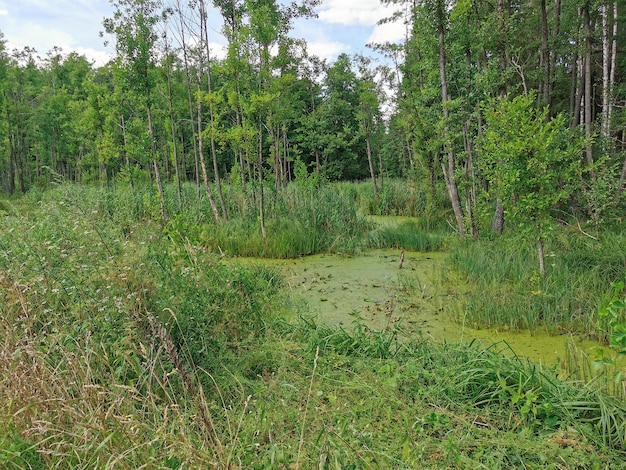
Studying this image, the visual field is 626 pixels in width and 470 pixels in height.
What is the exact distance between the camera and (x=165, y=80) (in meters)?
10.2

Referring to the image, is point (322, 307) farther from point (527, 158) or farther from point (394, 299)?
point (527, 158)

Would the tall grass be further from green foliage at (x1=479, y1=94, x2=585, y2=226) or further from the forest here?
green foliage at (x1=479, y1=94, x2=585, y2=226)

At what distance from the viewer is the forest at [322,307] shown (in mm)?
1897

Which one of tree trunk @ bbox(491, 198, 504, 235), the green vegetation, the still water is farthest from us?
tree trunk @ bbox(491, 198, 504, 235)

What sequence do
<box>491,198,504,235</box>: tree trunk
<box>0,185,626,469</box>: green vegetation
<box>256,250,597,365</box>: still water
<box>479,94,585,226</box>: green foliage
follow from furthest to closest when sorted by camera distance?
<box>491,198,504,235</box>: tree trunk, <box>479,94,585,226</box>: green foliage, <box>256,250,597,365</box>: still water, <box>0,185,626,469</box>: green vegetation

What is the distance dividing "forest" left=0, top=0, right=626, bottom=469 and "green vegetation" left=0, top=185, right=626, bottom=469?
0.02m

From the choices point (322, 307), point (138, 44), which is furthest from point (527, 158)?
point (138, 44)

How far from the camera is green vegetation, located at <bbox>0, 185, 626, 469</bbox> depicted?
1770 mm

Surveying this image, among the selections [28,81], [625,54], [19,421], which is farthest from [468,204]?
[28,81]

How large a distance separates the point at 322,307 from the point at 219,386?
82.7 inches

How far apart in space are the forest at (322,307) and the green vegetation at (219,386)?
0.06 ft

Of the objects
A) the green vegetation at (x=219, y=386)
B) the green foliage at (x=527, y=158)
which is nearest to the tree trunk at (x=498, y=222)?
the green foliage at (x=527, y=158)

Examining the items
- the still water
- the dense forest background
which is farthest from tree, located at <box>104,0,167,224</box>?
the still water

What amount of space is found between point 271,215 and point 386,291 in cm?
408
